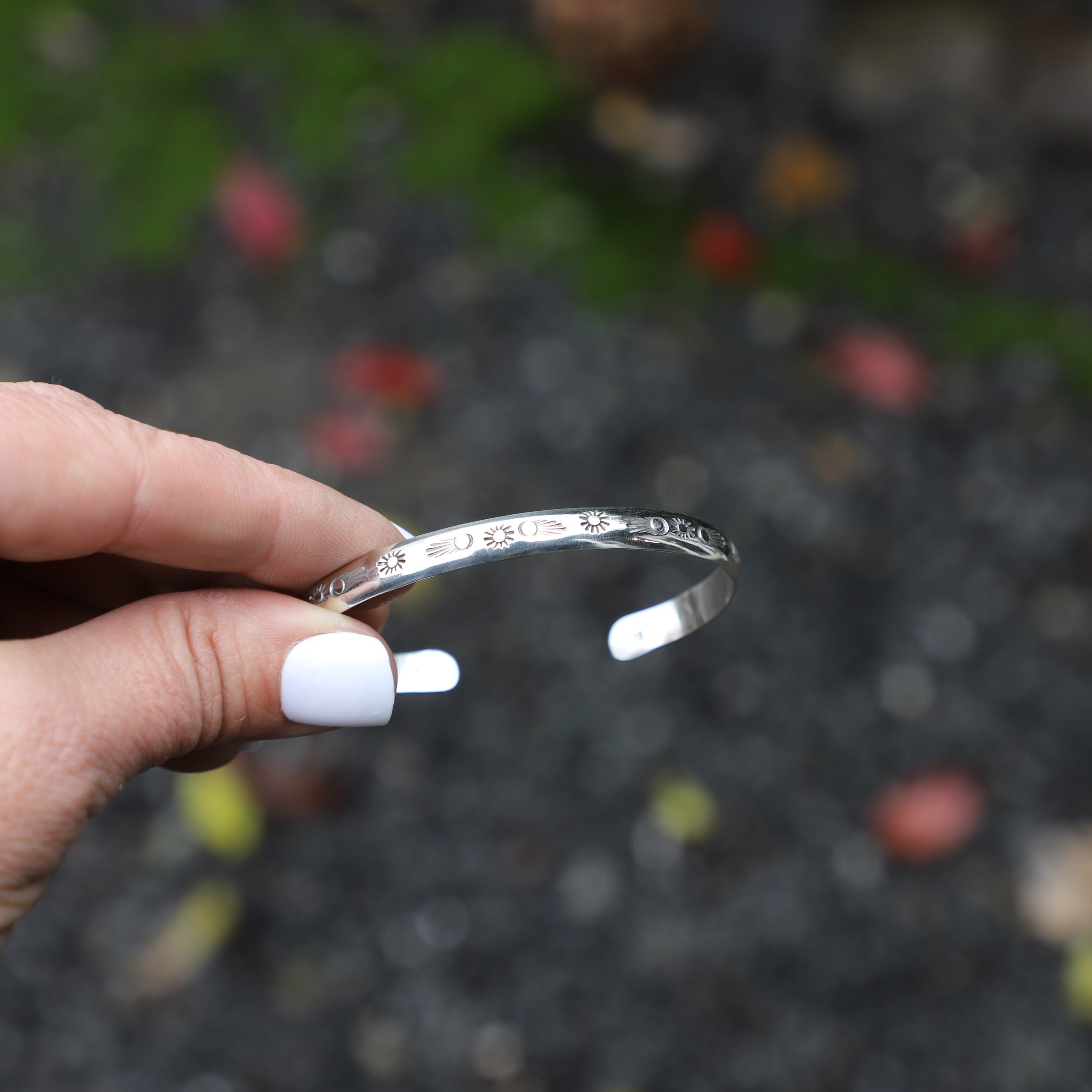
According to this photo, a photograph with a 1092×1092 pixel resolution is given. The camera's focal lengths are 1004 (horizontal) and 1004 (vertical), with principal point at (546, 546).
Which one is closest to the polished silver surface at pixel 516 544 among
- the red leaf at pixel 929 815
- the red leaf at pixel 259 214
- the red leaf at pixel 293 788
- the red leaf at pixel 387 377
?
the red leaf at pixel 293 788

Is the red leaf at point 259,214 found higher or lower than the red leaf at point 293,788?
higher

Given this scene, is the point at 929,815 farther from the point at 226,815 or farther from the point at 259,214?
the point at 259,214

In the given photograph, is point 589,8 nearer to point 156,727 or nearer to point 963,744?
point 963,744

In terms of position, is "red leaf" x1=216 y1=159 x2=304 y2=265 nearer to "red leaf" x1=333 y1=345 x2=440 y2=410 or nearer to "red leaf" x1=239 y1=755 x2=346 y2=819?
"red leaf" x1=333 y1=345 x2=440 y2=410

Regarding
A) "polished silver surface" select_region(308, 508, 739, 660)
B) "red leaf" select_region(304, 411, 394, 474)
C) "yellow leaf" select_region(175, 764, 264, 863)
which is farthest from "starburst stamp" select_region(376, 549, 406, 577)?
"red leaf" select_region(304, 411, 394, 474)

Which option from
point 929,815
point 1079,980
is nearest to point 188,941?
point 929,815

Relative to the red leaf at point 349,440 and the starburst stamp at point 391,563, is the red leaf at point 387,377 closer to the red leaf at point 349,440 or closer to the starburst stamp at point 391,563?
the red leaf at point 349,440
